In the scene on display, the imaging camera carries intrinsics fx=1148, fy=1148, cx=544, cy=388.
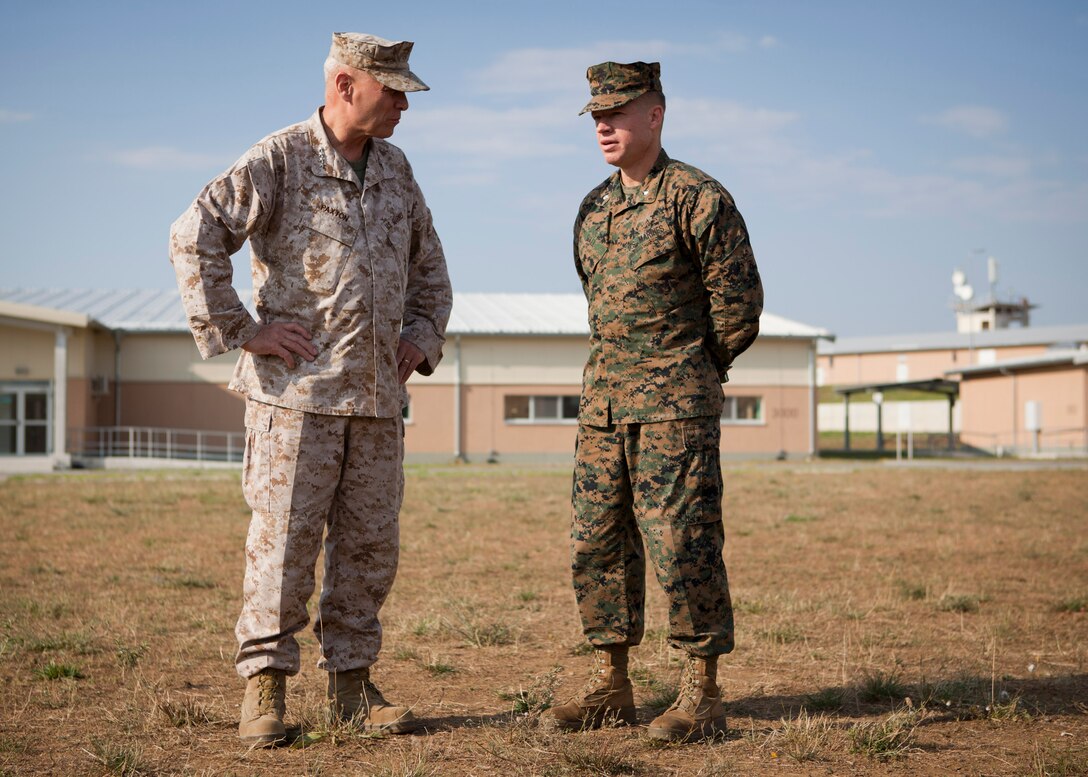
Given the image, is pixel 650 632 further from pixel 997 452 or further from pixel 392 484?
pixel 997 452

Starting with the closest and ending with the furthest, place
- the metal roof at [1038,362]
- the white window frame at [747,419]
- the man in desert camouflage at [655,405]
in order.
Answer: the man in desert camouflage at [655,405], the white window frame at [747,419], the metal roof at [1038,362]

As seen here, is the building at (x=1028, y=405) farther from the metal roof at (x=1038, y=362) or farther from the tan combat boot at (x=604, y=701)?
the tan combat boot at (x=604, y=701)

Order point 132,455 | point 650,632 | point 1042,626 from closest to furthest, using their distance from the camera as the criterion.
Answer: point 650,632 → point 1042,626 → point 132,455

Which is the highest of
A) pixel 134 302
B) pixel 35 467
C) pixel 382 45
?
pixel 134 302

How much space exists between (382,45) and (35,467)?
28.9m

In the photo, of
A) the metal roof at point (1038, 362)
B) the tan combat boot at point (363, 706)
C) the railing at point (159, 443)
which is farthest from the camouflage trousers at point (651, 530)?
the metal roof at point (1038, 362)

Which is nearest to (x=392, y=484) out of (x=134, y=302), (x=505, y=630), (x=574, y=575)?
(x=574, y=575)

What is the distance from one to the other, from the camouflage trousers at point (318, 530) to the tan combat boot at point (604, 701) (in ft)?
2.51

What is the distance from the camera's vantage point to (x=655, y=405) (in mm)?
4152

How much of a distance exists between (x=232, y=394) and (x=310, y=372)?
99.3 ft

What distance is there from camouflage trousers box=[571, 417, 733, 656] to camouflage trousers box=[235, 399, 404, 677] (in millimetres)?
734

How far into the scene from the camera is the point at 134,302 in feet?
121

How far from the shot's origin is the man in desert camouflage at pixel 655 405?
13.5 feet

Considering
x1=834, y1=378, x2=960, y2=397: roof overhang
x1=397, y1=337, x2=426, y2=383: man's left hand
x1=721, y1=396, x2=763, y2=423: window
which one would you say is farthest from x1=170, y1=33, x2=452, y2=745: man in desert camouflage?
x1=834, y1=378, x2=960, y2=397: roof overhang
